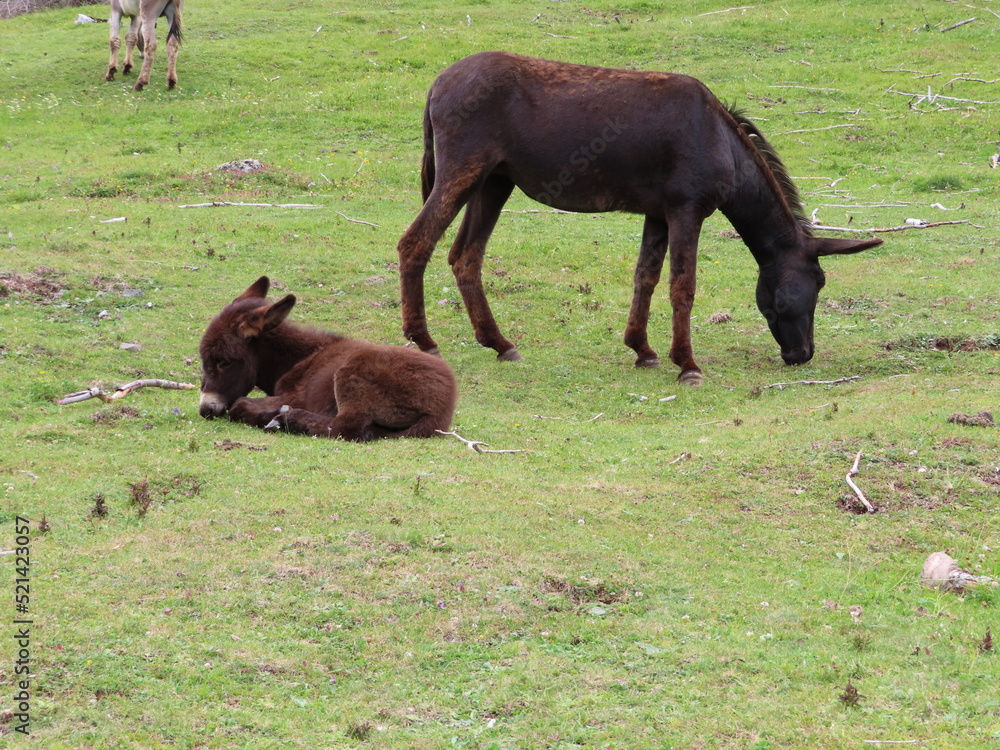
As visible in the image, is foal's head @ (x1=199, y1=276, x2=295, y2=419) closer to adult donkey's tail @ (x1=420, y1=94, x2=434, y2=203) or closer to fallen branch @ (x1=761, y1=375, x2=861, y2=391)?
adult donkey's tail @ (x1=420, y1=94, x2=434, y2=203)

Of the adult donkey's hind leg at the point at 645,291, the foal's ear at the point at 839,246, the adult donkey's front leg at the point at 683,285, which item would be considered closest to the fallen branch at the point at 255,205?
the adult donkey's hind leg at the point at 645,291

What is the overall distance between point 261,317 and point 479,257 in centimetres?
344

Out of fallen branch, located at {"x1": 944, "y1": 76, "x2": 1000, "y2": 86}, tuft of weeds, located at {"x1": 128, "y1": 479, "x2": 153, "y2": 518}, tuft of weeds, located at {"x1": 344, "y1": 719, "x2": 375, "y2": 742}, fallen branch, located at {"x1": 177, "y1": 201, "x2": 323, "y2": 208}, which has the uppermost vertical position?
fallen branch, located at {"x1": 944, "y1": 76, "x2": 1000, "y2": 86}

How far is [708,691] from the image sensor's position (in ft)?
15.6

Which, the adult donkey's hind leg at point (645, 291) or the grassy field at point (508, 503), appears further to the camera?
the adult donkey's hind leg at point (645, 291)

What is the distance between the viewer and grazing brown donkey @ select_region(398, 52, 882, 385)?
10.9 m

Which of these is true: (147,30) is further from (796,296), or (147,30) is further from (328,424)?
(328,424)

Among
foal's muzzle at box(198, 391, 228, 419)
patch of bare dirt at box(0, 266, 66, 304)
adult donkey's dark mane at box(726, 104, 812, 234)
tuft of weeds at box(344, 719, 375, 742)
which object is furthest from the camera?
patch of bare dirt at box(0, 266, 66, 304)

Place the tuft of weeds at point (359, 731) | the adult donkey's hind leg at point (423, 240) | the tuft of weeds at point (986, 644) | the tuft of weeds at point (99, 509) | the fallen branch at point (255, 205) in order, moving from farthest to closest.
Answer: the fallen branch at point (255, 205)
the adult donkey's hind leg at point (423, 240)
the tuft of weeds at point (99, 509)
the tuft of weeds at point (986, 644)
the tuft of weeds at point (359, 731)

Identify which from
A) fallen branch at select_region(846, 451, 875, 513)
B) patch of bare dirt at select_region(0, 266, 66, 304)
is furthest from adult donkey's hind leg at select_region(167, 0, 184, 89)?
fallen branch at select_region(846, 451, 875, 513)

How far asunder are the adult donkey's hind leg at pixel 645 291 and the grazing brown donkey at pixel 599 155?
0.39 ft

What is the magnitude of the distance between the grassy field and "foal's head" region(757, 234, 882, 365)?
51cm

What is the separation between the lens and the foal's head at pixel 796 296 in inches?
457

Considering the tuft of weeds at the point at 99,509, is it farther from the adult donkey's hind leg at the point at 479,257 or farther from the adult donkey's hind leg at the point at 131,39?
the adult donkey's hind leg at the point at 131,39
